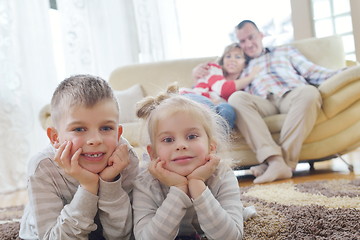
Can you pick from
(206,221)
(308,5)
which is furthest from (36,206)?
(308,5)

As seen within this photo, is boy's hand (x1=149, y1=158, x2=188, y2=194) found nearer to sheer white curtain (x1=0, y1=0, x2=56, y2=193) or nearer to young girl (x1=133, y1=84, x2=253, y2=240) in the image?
young girl (x1=133, y1=84, x2=253, y2=240)

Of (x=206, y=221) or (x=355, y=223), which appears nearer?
(x=206, y=221)

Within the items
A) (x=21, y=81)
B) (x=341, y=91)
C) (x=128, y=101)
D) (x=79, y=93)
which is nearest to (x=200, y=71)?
(x=128, y=101)

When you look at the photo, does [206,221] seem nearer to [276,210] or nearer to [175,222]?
[175,222]

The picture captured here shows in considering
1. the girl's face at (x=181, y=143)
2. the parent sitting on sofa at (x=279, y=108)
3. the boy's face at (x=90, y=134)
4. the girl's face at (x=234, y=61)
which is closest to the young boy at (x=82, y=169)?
the boy's face at (x=90, y=134)

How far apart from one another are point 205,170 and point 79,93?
37 cm

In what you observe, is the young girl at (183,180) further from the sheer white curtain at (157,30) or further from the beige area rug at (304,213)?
the sheer white curtain at (157,30)

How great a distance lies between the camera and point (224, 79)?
300cm

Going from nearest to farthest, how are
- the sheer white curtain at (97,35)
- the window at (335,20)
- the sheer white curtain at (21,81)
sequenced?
the sheer white curtain at (21,81)
the sheer white curtain at (97,35)
the window at (335,20)

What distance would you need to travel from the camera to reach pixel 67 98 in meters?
1.14

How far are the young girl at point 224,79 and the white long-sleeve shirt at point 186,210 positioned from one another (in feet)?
5.23

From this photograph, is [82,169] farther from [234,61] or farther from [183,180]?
[234,61]

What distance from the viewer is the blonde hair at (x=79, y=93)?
113 centimetres

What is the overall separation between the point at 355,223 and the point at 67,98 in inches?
31.7
